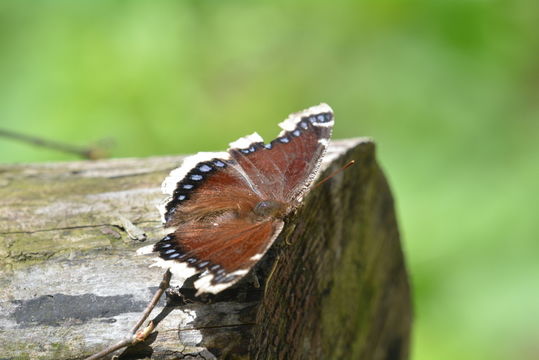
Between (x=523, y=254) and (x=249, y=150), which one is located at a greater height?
(x=523, y=254)

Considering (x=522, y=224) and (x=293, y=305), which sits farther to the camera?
(x=522, y=224)

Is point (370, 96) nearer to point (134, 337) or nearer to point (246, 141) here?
point (246, 141)

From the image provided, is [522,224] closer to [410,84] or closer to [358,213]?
[410,84]

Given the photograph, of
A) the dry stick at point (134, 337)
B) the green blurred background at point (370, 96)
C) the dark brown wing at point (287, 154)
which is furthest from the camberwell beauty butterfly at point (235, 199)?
the green blurred background at point (370, 96)

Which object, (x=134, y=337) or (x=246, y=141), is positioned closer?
(x=134, y=337)

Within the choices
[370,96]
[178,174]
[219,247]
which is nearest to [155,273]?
[219,247]

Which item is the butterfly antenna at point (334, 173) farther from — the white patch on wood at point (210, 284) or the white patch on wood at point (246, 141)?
the white patch on wood at point (210, 284)

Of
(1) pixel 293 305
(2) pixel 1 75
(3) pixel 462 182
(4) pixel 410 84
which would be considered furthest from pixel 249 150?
(2) pixel 1 75

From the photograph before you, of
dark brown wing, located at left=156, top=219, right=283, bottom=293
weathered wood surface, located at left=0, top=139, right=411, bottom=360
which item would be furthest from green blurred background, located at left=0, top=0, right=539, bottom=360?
dark brown wing, located at left=156, top=219, right=283, bottom=293
